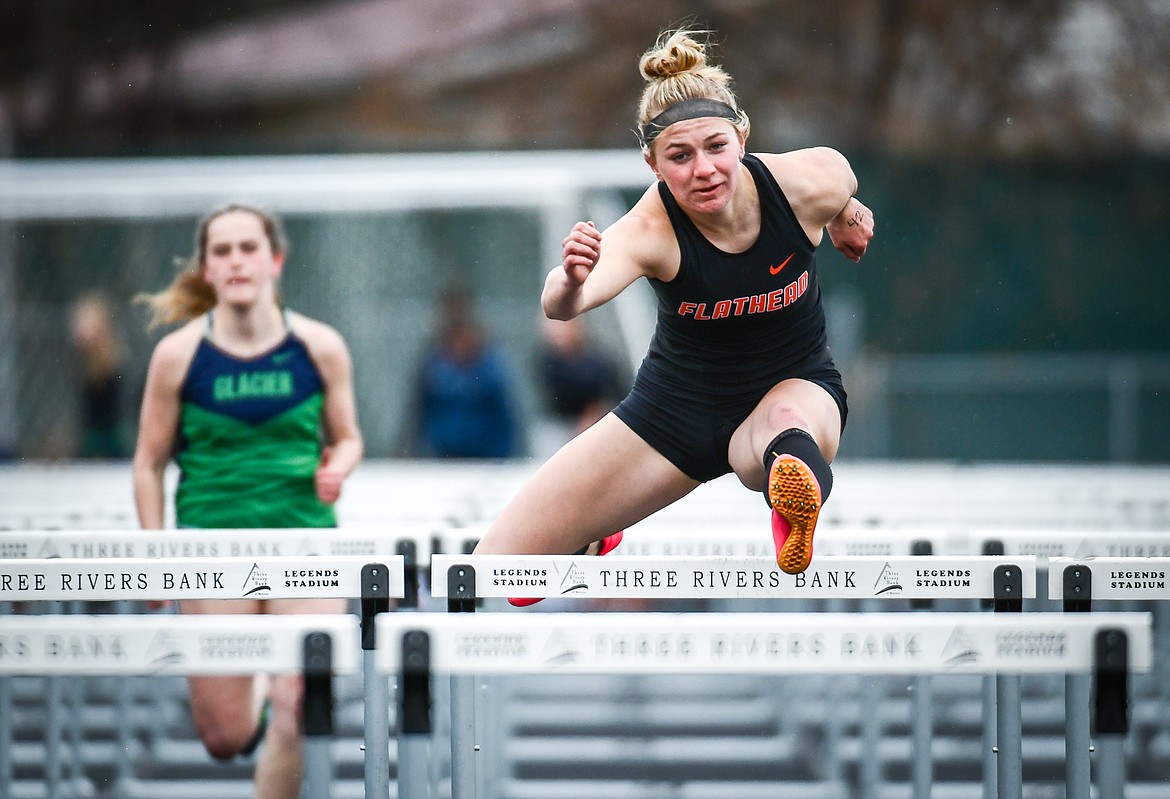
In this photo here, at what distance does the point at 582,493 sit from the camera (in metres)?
3.48

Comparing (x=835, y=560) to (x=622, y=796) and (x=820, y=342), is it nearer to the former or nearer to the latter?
(x=820, y=342)

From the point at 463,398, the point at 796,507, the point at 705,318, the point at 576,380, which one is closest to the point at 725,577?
the point at 796,507

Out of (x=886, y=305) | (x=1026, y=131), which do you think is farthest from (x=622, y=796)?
(x=1026, y=131)

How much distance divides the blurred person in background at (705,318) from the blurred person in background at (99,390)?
6762 mm

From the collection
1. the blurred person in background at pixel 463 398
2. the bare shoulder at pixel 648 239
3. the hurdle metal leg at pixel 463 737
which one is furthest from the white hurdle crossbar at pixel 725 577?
the blurred person in background at pixel 463 398

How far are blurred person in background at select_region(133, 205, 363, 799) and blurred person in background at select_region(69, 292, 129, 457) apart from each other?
5487 mm

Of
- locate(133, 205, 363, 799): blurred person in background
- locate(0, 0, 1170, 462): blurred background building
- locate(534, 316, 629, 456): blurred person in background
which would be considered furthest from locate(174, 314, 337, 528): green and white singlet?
locate(0, 0, 1170, 462): blurred background building

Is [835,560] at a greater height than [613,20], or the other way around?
[613,20]

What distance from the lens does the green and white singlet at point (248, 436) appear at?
419 centimetres

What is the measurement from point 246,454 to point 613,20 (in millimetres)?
9410

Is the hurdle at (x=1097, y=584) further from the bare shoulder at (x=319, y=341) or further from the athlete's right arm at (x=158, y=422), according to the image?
the athlete's right arm at (x=158, y=422)

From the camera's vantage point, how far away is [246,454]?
424 centimetres

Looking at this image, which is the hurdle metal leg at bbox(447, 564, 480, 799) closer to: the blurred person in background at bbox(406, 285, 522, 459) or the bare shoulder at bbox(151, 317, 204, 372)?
the bare shoulder at bbox(151, 317, 204, 372)

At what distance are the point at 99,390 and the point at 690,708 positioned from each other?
4999mm
